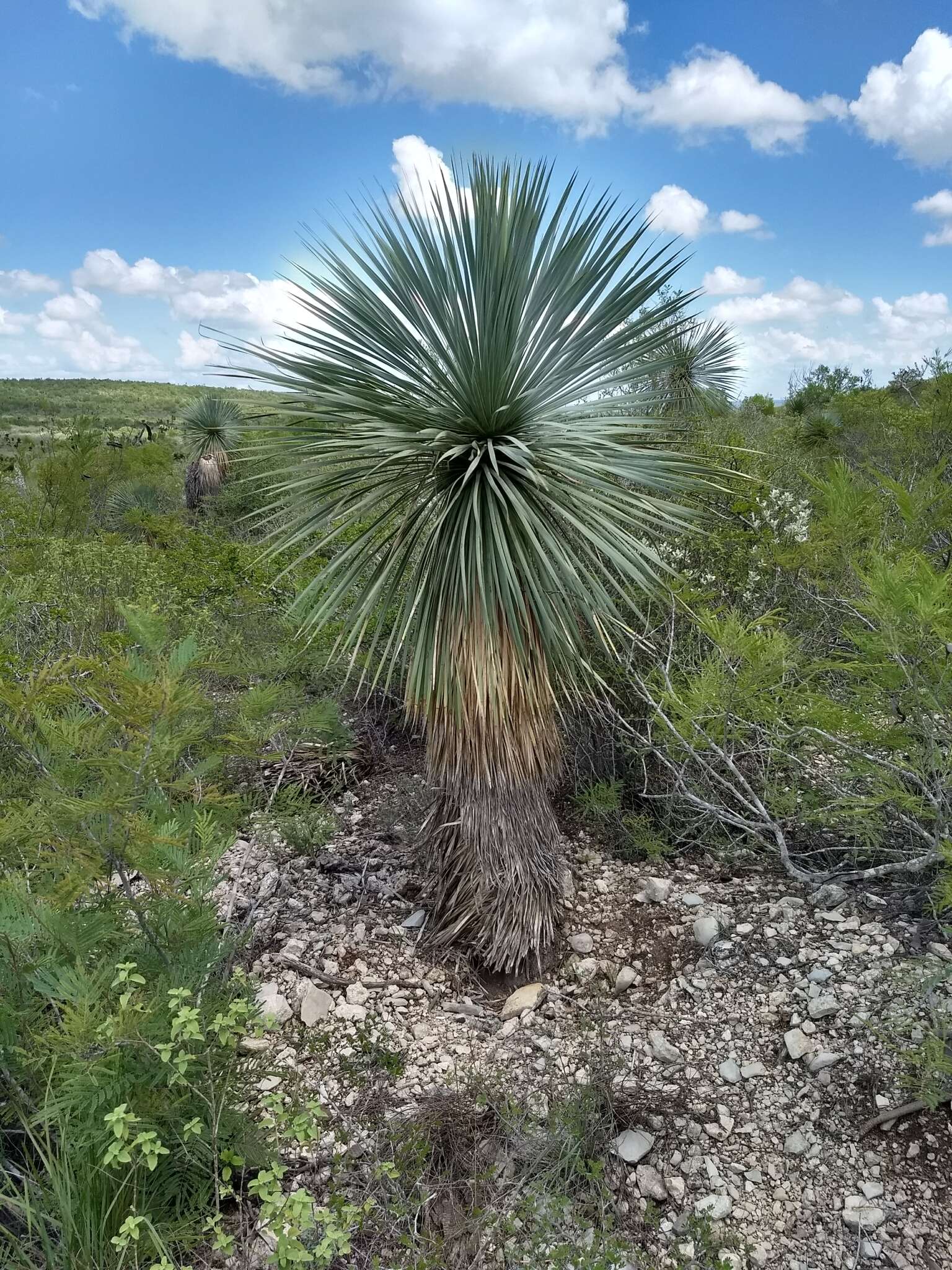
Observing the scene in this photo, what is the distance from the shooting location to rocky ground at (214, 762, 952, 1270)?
259 cm

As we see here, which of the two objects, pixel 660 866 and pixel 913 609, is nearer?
pixel 913 609

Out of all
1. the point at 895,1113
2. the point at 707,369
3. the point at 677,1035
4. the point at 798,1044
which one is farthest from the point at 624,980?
the point at 707,369

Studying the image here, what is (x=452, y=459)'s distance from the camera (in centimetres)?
382

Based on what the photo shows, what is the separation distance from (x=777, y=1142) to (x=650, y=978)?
1061mm

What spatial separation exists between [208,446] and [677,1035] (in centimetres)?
1568

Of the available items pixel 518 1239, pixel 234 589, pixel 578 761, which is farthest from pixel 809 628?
pixel 234 589

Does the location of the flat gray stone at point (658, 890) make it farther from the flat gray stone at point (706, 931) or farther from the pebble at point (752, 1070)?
the pebble at point (752, 1070)

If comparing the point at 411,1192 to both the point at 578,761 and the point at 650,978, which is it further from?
the point at 578,761

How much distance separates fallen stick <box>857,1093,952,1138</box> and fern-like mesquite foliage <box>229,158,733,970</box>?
5.81 ft

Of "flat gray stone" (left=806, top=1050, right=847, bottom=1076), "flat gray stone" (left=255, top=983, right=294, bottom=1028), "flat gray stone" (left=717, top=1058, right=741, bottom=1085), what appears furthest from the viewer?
"flat gray stone" (left=255, top=983, right=294, bottom=1028)

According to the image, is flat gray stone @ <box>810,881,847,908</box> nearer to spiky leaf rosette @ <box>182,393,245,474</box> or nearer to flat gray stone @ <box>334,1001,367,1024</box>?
flat gray stone @ <box>334,1001,367,1024</box>

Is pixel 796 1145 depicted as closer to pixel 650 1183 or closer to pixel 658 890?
pixel 650 1183

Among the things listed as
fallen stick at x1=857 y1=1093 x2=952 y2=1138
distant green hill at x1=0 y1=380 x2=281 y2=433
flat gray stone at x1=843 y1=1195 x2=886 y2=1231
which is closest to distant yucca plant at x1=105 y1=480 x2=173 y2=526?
fallen stick at x1=857 y1=1093 x2=952 y2=1138

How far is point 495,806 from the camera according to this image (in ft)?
13.2
